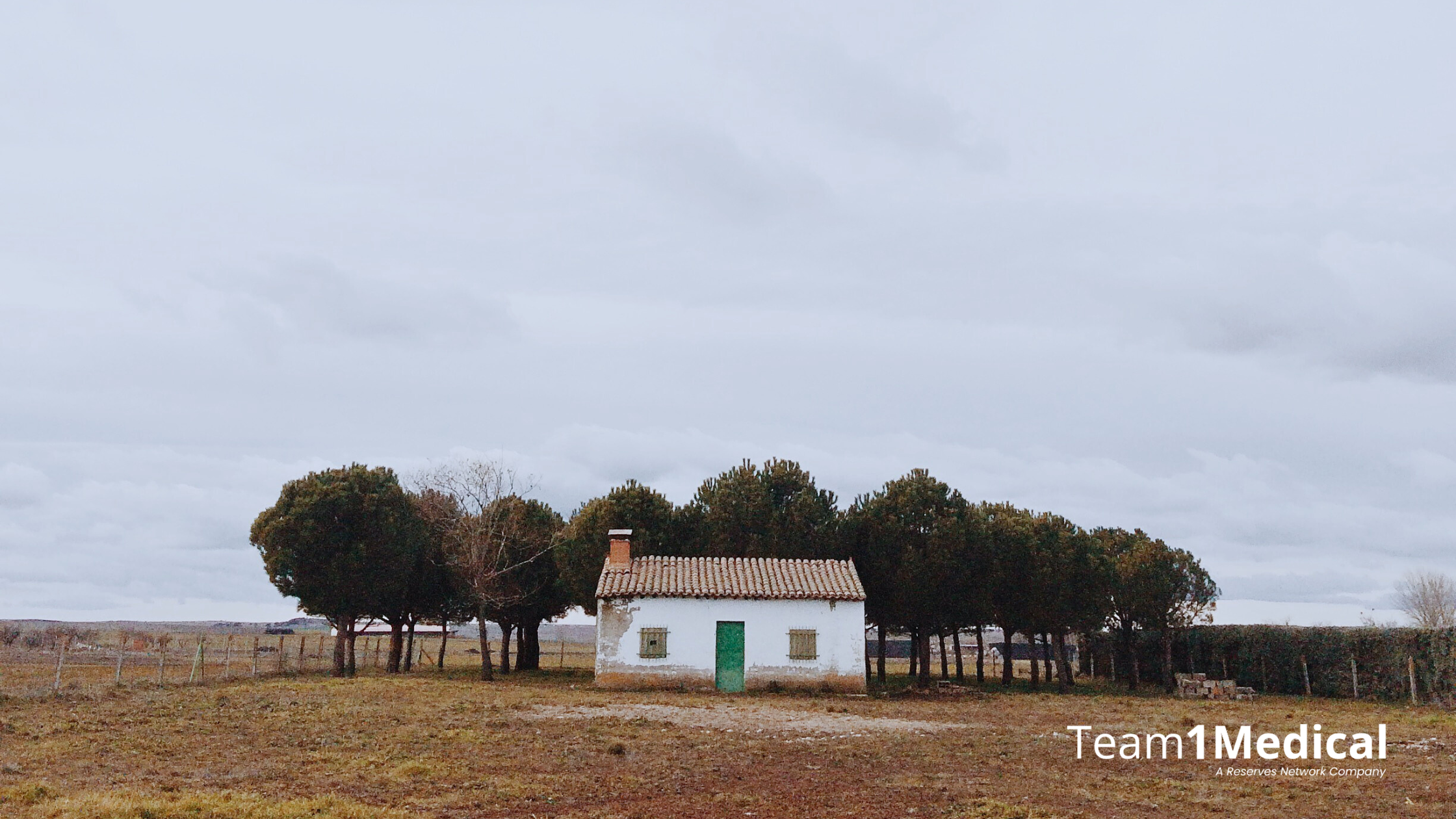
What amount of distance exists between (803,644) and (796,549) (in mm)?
7148

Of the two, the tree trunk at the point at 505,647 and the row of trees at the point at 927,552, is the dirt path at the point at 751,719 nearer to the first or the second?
the row of trees at the point at 927,552

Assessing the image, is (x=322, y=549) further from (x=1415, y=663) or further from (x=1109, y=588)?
(x=1415, y=663)

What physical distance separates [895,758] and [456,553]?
28663 millimetres

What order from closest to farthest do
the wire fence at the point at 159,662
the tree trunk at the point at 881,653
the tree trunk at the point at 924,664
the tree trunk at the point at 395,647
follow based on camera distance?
the wire fence at the point at 159,662 < the tree trunk at the point at 924,664 < the tree trunk at the point at 881,653 < the tree trunk at the point at 395,647

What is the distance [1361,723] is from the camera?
2272cm

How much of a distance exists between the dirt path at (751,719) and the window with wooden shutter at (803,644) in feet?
20.1

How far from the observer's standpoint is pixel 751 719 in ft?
72.1

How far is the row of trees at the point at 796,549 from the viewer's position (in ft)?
121

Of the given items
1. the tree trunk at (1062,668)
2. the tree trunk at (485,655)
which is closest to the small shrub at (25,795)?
the tree trunk at (485,655)

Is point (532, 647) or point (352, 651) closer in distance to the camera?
point (352, 651)

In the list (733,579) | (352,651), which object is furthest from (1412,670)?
(352,651)

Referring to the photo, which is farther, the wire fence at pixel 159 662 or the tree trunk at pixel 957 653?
the tree trunk at pixel 957 653

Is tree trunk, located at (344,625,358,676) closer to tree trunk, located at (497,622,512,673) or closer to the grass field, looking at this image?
tree trunk, located at (497,622,512,673)

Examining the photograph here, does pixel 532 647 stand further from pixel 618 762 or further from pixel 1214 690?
pixel 618 762
